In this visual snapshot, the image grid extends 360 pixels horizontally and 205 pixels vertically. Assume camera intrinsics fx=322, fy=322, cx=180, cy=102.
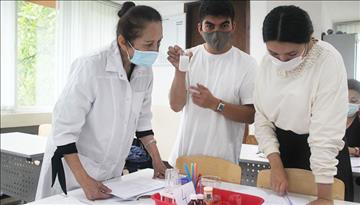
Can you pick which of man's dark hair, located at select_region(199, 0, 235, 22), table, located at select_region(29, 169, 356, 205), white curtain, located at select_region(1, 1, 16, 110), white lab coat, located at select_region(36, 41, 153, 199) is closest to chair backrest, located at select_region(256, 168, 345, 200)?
table, located at select_region(29, 169, 356, 205)

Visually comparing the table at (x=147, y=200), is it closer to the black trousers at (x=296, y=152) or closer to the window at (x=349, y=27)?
the black trousers at (x=296, y=152)

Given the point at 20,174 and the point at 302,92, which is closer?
the point at 302,92

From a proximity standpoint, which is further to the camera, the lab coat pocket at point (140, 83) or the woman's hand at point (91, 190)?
the lab coat pocket at point (140, 83)

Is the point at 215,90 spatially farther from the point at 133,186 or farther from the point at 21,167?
the point at 21,167

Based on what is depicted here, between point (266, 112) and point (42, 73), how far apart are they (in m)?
3.49

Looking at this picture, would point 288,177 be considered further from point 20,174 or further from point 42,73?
point 42,73

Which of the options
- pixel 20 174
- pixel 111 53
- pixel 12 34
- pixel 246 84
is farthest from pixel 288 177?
pixel 12 34

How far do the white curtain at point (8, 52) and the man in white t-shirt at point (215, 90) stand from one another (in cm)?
269

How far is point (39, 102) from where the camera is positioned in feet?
13.3

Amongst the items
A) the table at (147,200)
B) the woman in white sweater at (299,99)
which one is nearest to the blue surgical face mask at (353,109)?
the woman in white sweater at (299,99)

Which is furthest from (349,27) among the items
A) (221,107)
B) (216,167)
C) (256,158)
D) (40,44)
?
(40,44)

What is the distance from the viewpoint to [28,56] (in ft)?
12.8

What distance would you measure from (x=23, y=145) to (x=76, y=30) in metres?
2.10

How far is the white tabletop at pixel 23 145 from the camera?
7.52 ft
